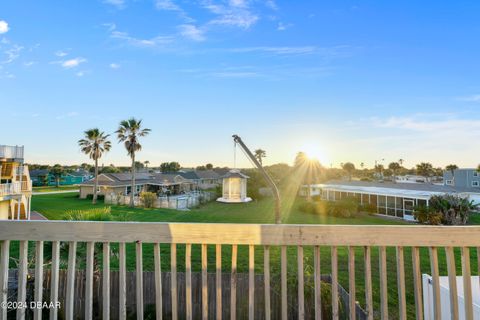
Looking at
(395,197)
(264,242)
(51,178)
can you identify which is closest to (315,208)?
(395,197)

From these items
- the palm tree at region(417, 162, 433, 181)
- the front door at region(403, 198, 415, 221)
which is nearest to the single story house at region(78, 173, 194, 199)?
the front door at region(403, 198, 415, 221)

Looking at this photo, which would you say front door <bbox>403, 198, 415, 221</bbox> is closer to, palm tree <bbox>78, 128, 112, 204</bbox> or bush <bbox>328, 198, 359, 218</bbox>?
bush <bbox>328, 198, 359, 218</bbox>

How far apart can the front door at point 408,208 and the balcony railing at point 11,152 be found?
76.6ft

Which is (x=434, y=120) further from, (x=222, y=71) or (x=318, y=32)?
(x=222, y=71)

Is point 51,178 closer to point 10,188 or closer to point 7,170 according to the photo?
point 7,170

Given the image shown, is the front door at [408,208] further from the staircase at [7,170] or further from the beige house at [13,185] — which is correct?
the staircase at [7,170]

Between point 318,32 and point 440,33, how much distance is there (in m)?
2.55

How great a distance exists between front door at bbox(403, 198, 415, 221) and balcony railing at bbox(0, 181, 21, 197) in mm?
22766

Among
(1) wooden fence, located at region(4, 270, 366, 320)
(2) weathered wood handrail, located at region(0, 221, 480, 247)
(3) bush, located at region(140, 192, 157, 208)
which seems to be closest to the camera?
(2) weathered wood handrail, located at region(0, 221, 480, 247)

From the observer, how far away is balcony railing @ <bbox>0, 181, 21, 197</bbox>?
12.6 metres

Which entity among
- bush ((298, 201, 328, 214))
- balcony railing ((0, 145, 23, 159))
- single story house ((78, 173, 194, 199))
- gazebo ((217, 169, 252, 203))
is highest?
balcony railing ((0, 145, 23, 159))

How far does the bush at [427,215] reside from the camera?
12.5 metres

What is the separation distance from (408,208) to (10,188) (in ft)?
75.9

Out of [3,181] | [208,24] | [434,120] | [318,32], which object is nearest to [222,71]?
[208,24]
